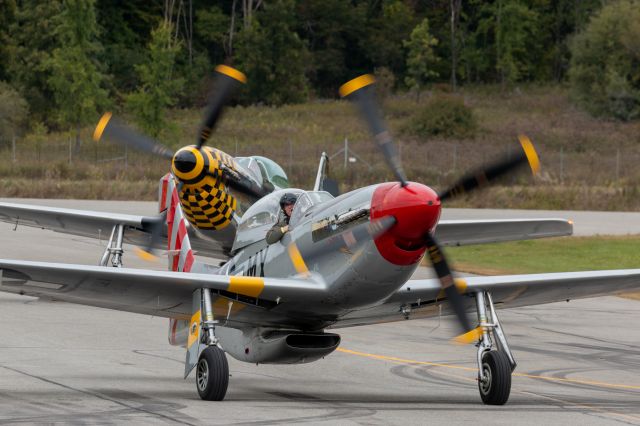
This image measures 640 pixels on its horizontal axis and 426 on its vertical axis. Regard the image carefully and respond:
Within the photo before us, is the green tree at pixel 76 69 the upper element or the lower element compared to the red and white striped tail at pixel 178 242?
upper

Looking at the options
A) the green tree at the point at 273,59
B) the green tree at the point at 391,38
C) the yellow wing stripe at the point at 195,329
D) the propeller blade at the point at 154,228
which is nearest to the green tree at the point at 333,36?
the green tree at the point at 391,38

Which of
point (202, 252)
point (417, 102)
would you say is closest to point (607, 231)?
point (202, 252)

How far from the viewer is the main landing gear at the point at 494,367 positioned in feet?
37.4

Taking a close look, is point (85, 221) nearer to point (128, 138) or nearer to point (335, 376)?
point (128, 138)

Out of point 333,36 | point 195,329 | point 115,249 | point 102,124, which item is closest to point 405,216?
point 195,329

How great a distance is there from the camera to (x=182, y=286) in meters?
11.9

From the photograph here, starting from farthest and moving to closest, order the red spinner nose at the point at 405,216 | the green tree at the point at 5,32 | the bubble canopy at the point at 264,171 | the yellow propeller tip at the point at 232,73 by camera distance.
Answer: the green tree at the point at 5,32 < the bubble canopy at the point at 264,171 < the yellow propeller tip at the point at 232,73 < the red spinner nose at the point at 405,216

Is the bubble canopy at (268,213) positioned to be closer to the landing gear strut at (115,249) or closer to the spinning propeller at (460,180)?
the spinning propeller at (460,180)

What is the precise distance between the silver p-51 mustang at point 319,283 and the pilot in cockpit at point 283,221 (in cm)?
3

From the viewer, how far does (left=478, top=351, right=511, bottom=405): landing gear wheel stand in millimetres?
11391

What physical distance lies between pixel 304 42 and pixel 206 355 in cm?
9077

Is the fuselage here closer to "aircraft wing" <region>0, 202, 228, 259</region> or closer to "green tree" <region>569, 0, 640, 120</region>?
"aircraft wing" <region>0, 202, 228, 259</region>

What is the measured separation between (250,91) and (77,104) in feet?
112

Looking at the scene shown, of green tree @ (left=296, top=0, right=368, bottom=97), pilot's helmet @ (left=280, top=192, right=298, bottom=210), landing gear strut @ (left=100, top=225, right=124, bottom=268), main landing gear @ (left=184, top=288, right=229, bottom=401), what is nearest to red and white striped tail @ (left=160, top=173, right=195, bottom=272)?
Result: pilot's helmet @ (left=280, top=192, right=298, bottom=210)
